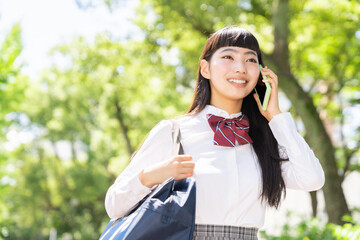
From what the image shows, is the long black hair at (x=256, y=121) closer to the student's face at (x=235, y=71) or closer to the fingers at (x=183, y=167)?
the student's face at (x=235, y=71)

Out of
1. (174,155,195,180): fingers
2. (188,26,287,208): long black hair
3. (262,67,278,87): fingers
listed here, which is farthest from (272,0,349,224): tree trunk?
(174,155,195,180): fingers

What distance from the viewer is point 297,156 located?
79.0 inches

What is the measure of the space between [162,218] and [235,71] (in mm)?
762

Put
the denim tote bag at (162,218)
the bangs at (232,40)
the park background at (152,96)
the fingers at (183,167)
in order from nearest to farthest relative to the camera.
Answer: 1. the denim tote bag at (162,218)
2. the fingers at (183,167)
3. the bangs at (232,40)
4. the park background at (152,96)

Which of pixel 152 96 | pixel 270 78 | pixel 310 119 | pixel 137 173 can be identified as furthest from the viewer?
pixel 152 96

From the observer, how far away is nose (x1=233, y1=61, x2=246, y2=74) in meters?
2.07

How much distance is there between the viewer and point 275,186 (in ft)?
6.63

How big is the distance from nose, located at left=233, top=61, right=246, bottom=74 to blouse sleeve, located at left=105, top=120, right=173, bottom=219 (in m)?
0.38

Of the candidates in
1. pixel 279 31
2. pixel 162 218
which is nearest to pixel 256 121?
pixel 162 218

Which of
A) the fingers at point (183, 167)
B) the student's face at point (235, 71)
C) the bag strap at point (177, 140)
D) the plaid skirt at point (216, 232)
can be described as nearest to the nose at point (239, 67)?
the student's face at point (235, 71)

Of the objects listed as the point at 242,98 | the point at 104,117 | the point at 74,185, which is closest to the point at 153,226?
the point at 242,98

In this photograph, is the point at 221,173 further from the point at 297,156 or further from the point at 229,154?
the point at 297,156

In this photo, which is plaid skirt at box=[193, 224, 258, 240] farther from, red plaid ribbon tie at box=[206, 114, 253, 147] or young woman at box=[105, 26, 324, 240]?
red plaid ribbon tie at box=[206, 114, 253, 147]

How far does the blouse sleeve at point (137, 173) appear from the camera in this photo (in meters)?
1.84
